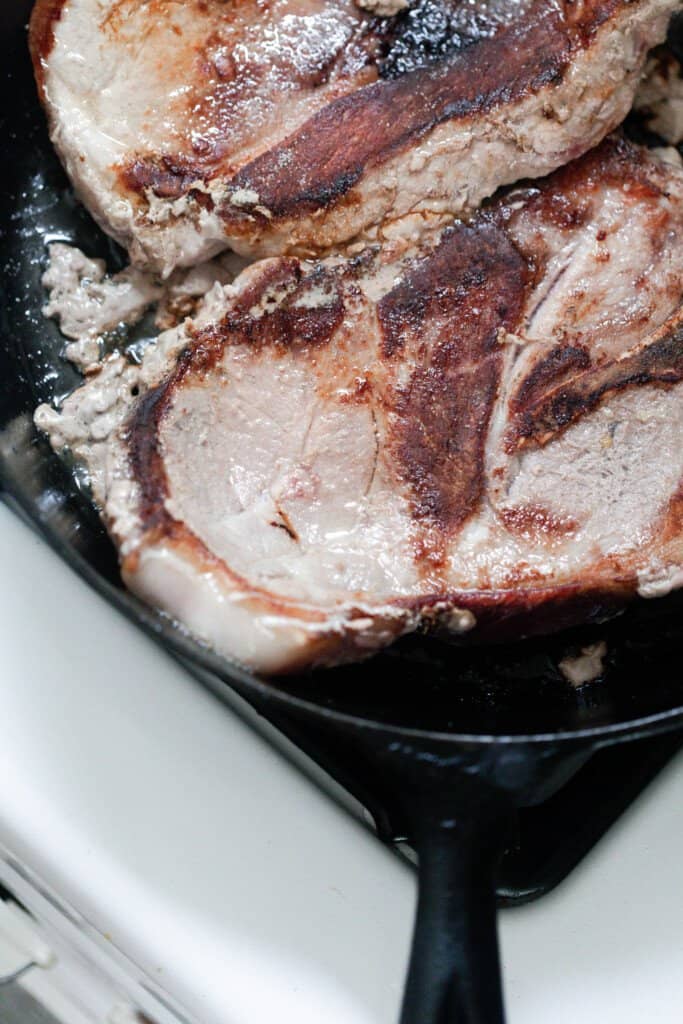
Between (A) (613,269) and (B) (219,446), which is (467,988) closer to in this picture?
(B) (219,446)

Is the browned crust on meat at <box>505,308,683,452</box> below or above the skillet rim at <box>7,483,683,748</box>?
above

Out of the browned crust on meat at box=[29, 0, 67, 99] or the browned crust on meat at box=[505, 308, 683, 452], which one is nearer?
the browned crust on meat at box=[505, 308, 683, 452]

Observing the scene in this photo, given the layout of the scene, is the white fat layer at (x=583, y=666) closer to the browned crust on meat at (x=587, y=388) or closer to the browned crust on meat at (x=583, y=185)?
the browned crust on meat at (x=587, y=388)

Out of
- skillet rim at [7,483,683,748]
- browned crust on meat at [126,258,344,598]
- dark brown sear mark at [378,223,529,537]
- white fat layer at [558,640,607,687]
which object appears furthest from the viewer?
white fat layer at [558,640,607,687]

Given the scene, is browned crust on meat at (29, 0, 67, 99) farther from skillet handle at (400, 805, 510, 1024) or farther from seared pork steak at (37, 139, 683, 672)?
skillet handle at (400, 805, 510, 1024)

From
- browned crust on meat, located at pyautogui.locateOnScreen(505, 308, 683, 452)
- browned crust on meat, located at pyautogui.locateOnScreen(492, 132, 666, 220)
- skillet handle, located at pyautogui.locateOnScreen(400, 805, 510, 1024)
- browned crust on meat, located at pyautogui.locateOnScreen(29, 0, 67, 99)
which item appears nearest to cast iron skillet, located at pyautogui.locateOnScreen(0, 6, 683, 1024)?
skillet handle, located at pyautogui.locateOnScreen(400, 805, 510, 1024)

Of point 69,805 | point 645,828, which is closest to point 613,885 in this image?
point 645,828
